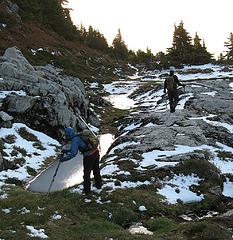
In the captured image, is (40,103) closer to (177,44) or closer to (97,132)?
(97,132)

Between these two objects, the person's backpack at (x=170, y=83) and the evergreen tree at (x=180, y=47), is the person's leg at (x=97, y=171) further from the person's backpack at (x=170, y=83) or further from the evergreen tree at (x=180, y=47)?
the evergreen tree at (x=180, y=47)

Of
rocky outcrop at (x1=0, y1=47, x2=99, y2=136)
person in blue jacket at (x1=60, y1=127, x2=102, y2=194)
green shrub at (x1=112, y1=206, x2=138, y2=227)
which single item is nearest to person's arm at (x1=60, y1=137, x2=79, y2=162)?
person in blue jacket at (x1=60, y1=127, x2=102, y2=194)

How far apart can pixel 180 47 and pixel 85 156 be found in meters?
89.3

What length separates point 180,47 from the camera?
102 meters

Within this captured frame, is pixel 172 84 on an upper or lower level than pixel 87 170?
upper

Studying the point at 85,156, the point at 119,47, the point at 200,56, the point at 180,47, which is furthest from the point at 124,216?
the point at 119,47

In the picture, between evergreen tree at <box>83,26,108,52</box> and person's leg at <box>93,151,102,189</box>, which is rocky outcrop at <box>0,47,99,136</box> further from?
Result: evergreen tree at <box>83,26,108,52</box>

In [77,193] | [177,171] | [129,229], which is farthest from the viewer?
[177,171]

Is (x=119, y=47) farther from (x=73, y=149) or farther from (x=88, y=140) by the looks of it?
(x=73, y=149)

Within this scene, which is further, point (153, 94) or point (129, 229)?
point (153, 94)

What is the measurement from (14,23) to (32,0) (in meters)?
16.3

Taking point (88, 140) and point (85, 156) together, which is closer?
point (88, 140)

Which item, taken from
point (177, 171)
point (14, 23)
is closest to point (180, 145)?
point (177, 171)

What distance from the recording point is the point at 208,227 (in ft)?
42.5
